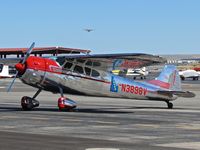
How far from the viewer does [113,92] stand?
24.4 meters

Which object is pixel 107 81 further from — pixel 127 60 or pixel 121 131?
pixel 121 131

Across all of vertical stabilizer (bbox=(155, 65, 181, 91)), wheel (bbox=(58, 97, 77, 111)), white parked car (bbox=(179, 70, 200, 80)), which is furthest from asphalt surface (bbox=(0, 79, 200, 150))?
white parked car (bbox=(179, 70, 200, 80))

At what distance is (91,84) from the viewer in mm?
23906

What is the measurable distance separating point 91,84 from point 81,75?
0.60 metres

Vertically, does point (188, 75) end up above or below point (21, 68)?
below

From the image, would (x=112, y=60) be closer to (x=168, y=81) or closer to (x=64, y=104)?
(x=64, y=104)

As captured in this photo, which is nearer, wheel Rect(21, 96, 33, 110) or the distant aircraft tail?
wheel Rect(21, 96, 33, 110)

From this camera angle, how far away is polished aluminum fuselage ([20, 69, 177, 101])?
22.7 meters

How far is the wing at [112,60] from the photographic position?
2256 cm

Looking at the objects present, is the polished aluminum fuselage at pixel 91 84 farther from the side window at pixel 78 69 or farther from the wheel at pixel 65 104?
the wheel at pixel 65 104

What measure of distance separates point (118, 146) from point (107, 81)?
12.4 meters

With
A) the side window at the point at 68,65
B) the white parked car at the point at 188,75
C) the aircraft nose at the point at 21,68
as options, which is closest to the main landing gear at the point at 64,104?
the side window at the point at 68,65

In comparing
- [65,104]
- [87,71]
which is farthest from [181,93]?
[65,104]

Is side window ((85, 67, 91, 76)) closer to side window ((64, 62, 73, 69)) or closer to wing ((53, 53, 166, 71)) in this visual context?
wing ((53, 53, 166, 71))
